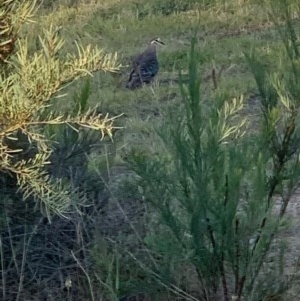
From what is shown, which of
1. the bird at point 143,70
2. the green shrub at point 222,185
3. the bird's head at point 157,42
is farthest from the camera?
the bird's head at point 157,42

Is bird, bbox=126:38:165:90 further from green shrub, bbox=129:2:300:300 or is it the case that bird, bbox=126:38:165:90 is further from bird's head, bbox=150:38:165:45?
green shrub, bbox=129:2:300:300

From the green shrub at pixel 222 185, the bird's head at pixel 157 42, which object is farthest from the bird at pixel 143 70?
the green shrub at pixel 222 185

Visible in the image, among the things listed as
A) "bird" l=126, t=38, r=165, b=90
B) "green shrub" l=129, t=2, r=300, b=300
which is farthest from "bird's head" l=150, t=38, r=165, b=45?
"green shrub" l=129, t=2, r=300, b=300

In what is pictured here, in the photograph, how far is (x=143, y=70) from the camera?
9.37 metres

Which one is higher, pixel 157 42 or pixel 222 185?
pixel 222 185

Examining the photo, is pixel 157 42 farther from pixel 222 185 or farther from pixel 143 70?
pixel 222 185

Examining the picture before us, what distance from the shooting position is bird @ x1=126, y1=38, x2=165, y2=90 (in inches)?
364

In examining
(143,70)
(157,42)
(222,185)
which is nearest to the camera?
(222,185)

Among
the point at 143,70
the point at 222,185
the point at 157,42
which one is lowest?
the point at 157,42

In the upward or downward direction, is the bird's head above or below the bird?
below

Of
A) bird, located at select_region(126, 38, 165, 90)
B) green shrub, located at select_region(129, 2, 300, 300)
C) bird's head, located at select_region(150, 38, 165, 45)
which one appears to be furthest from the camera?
bird's head, located at select_region(150, 38, 165, 45)

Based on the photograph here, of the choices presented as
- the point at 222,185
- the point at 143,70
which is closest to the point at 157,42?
the point at 143,70

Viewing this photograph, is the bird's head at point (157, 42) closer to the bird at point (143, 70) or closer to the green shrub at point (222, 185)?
the bird at point (143, 70)

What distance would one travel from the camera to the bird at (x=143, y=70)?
9.25 metres
